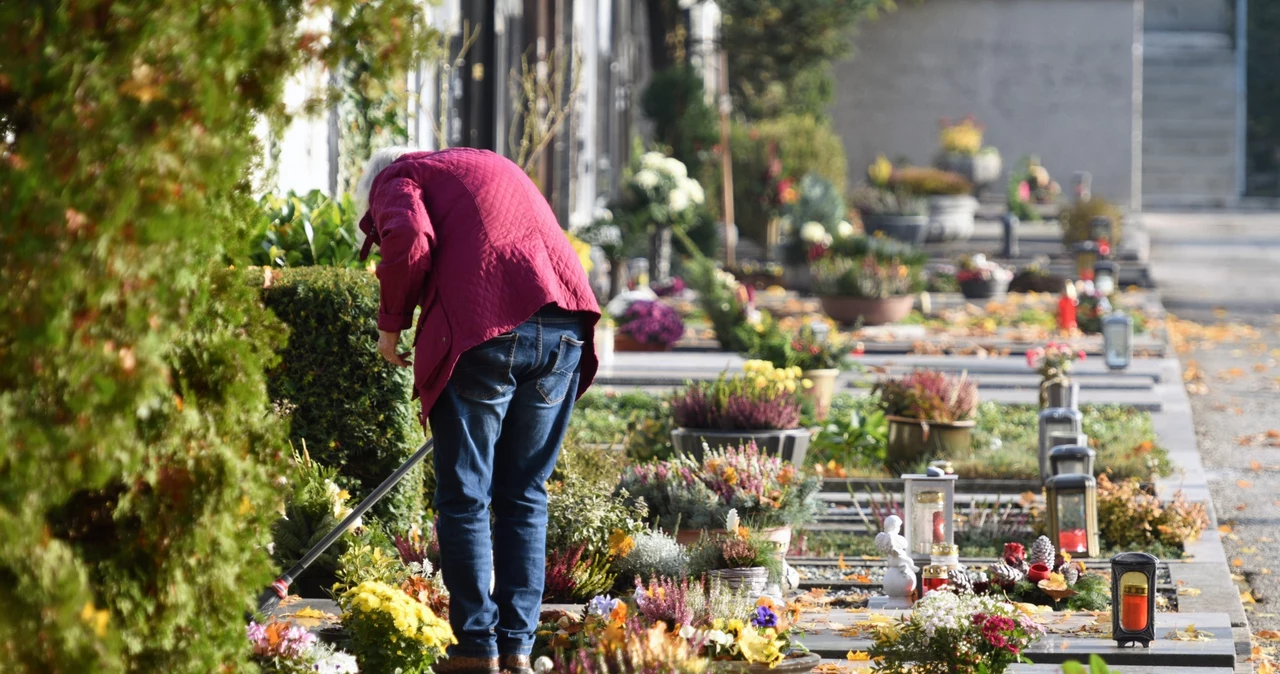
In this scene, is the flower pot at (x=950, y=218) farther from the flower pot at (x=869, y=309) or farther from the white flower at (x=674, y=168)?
the flower pot at (x=869, y=309)

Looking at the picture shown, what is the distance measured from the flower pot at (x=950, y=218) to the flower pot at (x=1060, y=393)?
1301 cm

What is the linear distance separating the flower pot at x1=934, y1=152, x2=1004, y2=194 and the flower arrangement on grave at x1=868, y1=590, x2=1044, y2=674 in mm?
21018

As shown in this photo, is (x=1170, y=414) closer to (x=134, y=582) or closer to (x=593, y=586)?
(x=593, y=586)

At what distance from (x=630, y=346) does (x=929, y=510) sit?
6749 mm

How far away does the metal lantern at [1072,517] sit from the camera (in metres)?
6.00

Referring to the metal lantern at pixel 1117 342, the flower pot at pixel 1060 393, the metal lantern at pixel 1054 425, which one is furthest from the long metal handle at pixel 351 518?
the metal lantern at pixel 1117 342

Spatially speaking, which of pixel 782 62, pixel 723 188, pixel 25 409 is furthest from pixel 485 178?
pixel 782 62

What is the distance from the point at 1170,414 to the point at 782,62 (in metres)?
Result: 15.7

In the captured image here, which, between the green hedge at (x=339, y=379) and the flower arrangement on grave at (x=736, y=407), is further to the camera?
the flower arrangement on grave at (x=736, y=407)

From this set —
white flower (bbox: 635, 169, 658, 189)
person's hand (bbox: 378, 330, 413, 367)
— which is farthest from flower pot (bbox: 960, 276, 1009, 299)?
person's hand (bbox: 378, 330, 413, 367)

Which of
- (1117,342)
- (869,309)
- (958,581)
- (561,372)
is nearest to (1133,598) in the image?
(958,581)

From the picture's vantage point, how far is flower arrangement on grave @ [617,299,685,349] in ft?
39.9

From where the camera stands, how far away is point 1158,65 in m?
35.2

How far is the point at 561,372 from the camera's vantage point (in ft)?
14.1
